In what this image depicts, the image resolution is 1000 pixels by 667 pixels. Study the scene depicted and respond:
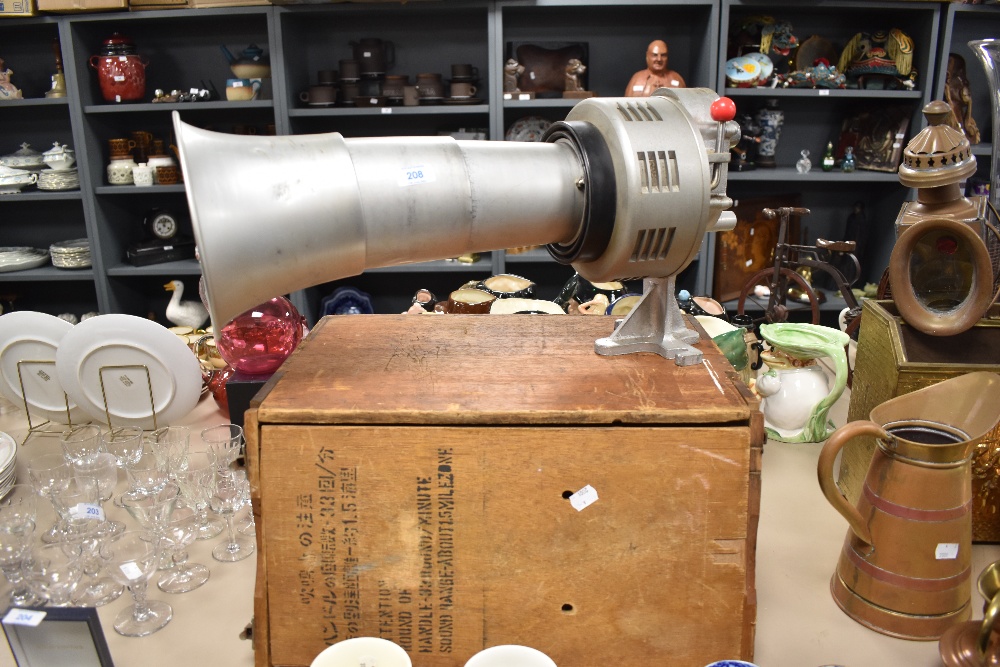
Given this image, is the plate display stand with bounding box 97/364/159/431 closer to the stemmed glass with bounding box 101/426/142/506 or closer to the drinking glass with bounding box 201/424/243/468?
the stemmed glass with bounding box 101/426/142/506

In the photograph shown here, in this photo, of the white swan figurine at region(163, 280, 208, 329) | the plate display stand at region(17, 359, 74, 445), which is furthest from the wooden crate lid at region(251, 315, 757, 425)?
the white swan figurine at region(163, 280, 208, 329)

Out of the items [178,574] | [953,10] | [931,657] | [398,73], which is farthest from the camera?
[398,73]

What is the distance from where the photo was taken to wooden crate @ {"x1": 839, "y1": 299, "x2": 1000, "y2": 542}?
110 cm

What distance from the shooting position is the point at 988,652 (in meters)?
0.79

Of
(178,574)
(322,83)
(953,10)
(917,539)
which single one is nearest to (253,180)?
(178,574)

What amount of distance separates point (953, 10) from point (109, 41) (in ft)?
11.3

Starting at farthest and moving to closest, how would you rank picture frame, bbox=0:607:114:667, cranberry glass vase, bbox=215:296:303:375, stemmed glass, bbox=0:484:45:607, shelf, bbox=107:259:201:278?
shelf, bbox=107:259:201:278, cranberry glass vase, bbox=215:296:303:375, stemmed glass, bbox=0:484:45:607, picture frame, bbox=0:607:114:667

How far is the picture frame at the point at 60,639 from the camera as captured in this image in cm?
78

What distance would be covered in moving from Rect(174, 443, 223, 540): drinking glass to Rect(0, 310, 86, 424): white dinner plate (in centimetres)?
46

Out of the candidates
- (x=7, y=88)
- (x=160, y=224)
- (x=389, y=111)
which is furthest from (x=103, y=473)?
(x=7, y=88)

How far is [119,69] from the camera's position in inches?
126

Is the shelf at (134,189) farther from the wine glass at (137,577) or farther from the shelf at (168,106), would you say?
the wine glass at (137,577)

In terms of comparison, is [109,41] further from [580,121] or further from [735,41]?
[580,121]

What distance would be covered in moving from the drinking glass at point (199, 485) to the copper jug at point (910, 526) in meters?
0.86
